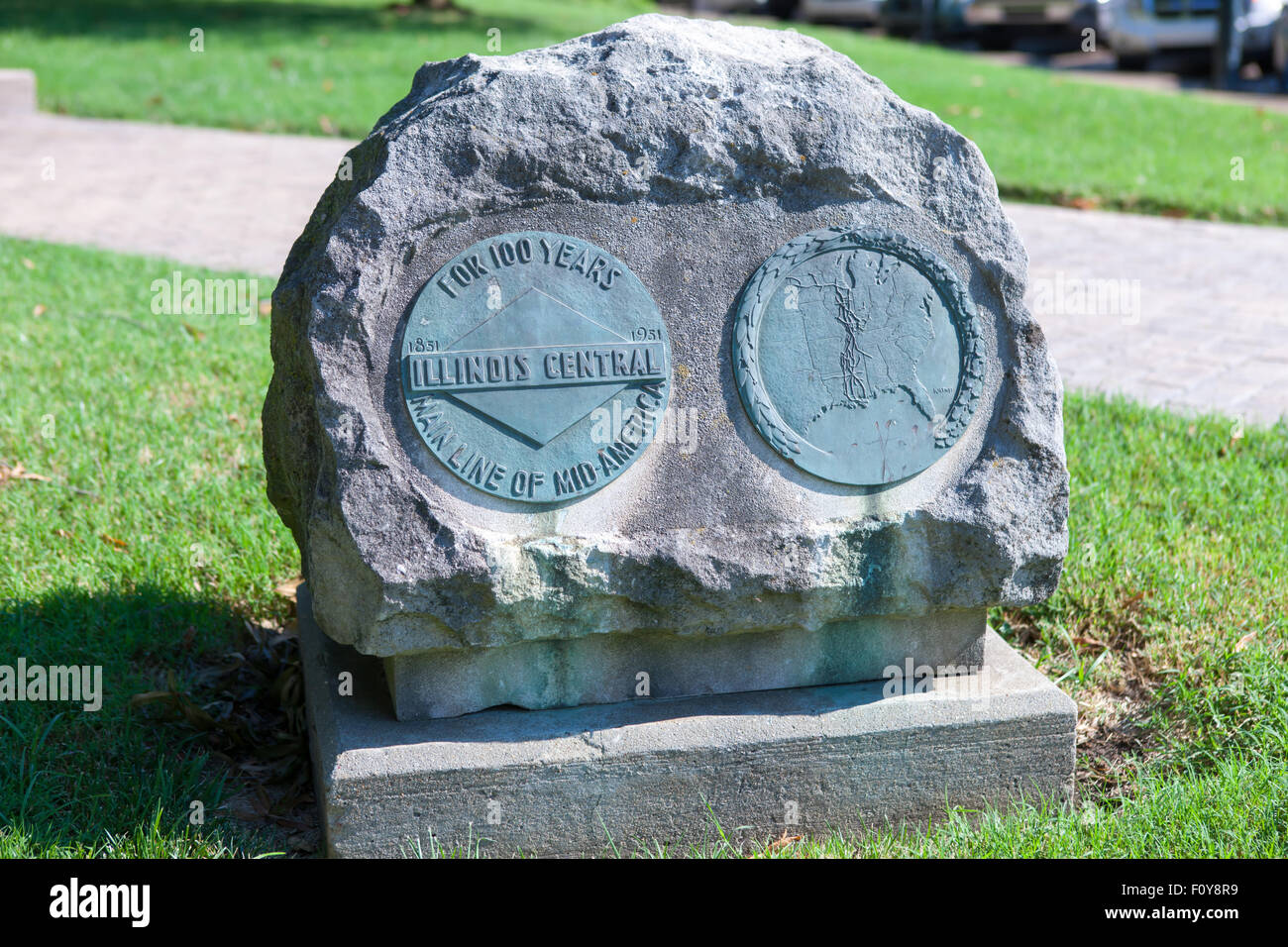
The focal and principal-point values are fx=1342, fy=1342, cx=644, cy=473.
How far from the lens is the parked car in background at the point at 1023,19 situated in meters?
20.1

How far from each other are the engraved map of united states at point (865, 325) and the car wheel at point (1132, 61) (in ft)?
55.7

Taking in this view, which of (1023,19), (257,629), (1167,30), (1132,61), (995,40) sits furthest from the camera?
(995,40)

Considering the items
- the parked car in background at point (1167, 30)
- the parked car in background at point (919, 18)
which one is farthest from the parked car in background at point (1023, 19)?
the parked car in background at point (1167, 30)

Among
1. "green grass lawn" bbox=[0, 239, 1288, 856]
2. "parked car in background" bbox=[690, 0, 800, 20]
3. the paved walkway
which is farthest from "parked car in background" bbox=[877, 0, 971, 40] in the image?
"green grass lawn" bbox=[0, 239, 1288, 856]

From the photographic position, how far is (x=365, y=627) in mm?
2936

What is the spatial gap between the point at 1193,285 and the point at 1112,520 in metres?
3.64

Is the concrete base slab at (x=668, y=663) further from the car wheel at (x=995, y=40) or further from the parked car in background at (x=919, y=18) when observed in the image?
the parked car in background at (x=919, y=18)

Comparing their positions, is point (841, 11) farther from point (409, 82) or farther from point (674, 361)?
point (674, 361)

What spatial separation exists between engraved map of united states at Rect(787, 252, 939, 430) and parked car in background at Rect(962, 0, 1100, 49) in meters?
18.8

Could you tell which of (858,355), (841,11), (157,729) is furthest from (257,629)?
(841,11)

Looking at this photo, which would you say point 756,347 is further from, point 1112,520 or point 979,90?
point 979,90

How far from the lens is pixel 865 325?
3145mm

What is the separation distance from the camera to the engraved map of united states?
10.2ft

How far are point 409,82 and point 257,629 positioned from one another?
9.61 metres
